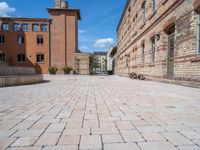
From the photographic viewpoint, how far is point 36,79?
13.9 meters

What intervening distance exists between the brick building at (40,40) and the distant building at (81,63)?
1.07 metres

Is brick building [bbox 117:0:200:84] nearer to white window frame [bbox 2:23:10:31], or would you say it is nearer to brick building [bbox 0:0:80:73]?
brick building [bbox 0:0:80:73]

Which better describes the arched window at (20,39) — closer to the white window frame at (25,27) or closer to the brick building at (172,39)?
the white window frame at (25,27)

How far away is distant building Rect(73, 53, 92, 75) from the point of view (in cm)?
A: 3616

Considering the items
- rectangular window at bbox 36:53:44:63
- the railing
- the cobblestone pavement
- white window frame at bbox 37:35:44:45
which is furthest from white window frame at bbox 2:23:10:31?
the cobblestone pavement

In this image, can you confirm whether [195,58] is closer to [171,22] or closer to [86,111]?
[171,22]

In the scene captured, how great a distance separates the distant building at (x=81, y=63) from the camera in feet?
119

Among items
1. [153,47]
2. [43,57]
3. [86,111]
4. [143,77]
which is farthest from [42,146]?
[43,57]

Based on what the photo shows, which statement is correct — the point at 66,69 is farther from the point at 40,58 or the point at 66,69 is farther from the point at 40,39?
the point at 40,39

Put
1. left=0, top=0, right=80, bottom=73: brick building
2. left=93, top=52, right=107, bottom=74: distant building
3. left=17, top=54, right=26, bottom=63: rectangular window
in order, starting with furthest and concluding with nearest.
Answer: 1. left=93, top=52, right=107, bottom=74: distant building
2. left=17, top=54, right=26, bottom=63: rectangular window
3. left=0, top=0, right=80, bottom=73: brick building

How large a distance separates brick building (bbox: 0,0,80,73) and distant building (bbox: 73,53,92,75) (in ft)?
→ 3.51

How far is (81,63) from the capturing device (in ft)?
120

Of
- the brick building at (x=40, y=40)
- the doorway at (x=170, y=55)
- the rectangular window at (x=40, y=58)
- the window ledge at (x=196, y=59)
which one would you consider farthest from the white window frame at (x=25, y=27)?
the window ledge at (x=196, y=59)

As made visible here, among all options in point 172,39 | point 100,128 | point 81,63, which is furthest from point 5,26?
point 100,128
